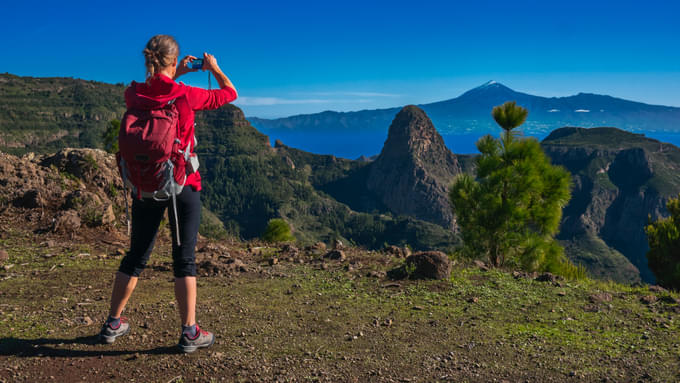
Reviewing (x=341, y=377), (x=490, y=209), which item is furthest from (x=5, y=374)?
(x=490, y=209)

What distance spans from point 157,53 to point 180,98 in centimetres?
32

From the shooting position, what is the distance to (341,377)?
3.02 m

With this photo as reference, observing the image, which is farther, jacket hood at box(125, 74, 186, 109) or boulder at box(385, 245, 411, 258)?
boulder at box(385, 245, 411, 258)

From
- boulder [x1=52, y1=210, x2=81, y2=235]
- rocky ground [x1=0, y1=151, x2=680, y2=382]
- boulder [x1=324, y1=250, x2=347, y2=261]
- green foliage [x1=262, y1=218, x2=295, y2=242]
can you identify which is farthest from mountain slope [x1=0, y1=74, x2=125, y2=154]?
boulder [x1=324, y1=250, x2=347, y2=261]

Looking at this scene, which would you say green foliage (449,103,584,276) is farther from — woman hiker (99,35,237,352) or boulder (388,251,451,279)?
woman hiker (99,35,237,352)

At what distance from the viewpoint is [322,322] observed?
405cm

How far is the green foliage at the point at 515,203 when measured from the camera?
8156mm

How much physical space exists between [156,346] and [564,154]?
219 meters

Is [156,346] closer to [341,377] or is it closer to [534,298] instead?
[341,377]

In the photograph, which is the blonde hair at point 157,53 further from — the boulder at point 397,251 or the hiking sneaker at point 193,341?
the boulder at point 397,251

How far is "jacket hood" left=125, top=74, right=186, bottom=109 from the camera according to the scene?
2.83 m

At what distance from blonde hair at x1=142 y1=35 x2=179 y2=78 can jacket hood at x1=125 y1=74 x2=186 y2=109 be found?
0.23 feet

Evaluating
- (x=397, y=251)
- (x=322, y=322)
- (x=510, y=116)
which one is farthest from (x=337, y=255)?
(x=510, y=116)

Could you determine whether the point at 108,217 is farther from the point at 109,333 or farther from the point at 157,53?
the point at 157,53
